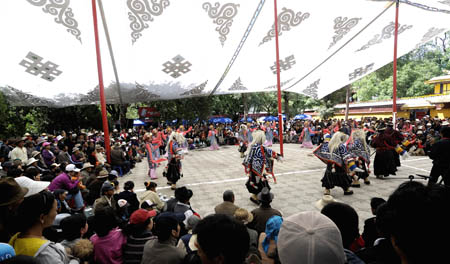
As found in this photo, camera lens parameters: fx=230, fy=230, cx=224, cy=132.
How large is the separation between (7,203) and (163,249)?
1.45 meters

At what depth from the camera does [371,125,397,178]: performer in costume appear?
7188mm

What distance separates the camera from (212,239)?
1285mm

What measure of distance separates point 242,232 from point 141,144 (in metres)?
14.7

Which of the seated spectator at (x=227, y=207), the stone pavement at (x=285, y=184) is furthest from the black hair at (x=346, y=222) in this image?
Result: the stone pavement at (x=285, y=184)

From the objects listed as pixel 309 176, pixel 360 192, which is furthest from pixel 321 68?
pixel 360 192

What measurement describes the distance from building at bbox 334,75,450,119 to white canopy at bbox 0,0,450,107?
513 inches

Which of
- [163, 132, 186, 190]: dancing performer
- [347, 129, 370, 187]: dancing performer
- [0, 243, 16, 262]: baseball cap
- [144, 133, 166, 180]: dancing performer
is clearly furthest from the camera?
[144, 133, 166, 180]: dancing performer

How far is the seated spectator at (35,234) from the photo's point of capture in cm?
176

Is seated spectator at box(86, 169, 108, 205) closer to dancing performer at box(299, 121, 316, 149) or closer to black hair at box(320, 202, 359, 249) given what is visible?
black hair at box(320, 202, 359, 249)

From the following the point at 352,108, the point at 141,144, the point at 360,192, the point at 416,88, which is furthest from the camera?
the point at 352,108

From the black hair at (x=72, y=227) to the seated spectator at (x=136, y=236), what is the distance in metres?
0.50

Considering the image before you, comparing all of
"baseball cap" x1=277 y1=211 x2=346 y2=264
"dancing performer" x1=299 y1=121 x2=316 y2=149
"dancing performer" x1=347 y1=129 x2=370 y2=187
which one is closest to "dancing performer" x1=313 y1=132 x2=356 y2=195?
"dancing performer" x1=347 y1=129 x2=370 y2=187

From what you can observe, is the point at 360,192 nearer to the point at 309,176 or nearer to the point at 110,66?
the point at 309,176

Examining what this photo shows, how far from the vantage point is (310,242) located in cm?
126
